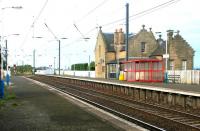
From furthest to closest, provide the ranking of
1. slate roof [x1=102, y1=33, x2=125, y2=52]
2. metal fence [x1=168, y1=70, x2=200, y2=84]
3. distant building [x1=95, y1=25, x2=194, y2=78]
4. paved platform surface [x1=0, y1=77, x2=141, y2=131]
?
slate roof [x1=102, y1=33, x2=125, y2=52]
distant building [x1=95, y1=25, x2=194, y2=78]
metal fence [x1=168, y1=70, x2=200, y2=84]
paved platform surface [x1=0, y1=77, x2=141, y2=131]

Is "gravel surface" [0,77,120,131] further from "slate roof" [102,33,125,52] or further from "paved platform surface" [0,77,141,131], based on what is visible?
"slate roof" [102,33,125,52]

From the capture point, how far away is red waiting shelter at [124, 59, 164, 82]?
37062 millimetres

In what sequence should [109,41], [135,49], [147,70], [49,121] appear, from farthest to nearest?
[109,41] → [135,49] → [147,70] → [49,121]

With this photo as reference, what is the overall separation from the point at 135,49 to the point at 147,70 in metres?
29.3

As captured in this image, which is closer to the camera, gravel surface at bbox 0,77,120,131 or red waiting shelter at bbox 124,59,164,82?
gravel surface at bbox 0,77,120,131

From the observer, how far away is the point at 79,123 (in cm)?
1312

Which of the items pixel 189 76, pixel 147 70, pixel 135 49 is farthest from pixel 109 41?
pixel 147 70

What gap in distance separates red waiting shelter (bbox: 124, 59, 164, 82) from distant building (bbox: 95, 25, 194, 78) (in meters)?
16.7

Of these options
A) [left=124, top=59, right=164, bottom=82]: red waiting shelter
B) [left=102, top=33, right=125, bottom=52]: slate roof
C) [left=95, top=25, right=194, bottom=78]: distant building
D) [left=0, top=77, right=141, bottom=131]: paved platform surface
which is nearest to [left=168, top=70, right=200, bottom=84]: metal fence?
[left=124, top=59, right=164, bottom=82]: red waiting shelter

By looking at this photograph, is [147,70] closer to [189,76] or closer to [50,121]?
[189,76]

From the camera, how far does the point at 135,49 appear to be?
66250 millimetres

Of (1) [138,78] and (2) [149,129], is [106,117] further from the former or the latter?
(1) [138,78]

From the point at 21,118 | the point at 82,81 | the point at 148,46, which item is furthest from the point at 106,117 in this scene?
the point at 148,46

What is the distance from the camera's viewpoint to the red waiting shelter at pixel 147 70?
37.1m
